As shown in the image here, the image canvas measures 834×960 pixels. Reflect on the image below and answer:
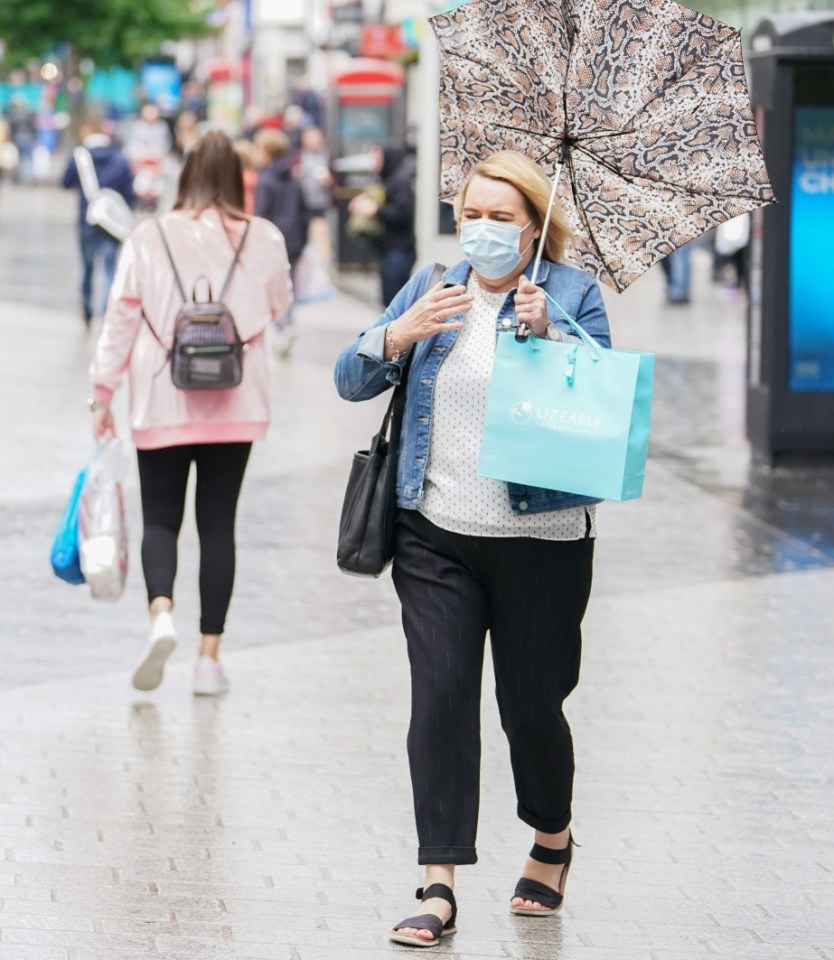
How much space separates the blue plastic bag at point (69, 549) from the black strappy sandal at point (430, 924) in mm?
2507

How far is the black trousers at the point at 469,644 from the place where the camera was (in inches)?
181

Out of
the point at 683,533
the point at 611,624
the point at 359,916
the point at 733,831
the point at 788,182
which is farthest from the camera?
the point at 788,182

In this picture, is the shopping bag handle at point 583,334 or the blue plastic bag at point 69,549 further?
the blue plastic bag at point 69,549

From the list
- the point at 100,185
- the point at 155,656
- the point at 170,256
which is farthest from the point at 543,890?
the point at 100,185

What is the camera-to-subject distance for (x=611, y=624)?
796cm

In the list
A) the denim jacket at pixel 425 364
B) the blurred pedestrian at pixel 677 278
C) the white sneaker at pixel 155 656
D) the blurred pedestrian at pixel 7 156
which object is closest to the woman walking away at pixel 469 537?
the denim jacket at pixel 425 364

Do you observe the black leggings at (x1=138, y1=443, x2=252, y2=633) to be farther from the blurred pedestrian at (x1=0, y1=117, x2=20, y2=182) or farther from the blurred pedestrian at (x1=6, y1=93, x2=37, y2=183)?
the blurred pedestrian at (x1=6, y1=93, x2=37, y2=183)

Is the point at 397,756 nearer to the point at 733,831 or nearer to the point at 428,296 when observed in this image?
the point at 733,831

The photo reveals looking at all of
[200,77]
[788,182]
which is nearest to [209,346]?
[788,182]

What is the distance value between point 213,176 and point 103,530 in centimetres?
122

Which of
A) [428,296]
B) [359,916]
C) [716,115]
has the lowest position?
[359,916]

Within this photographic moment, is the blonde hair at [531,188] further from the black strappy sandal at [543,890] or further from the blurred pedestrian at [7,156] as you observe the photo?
the blurred pedestrian at [7,156]

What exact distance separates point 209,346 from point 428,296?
7.53ft

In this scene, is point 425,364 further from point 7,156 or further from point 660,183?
point 7,156
